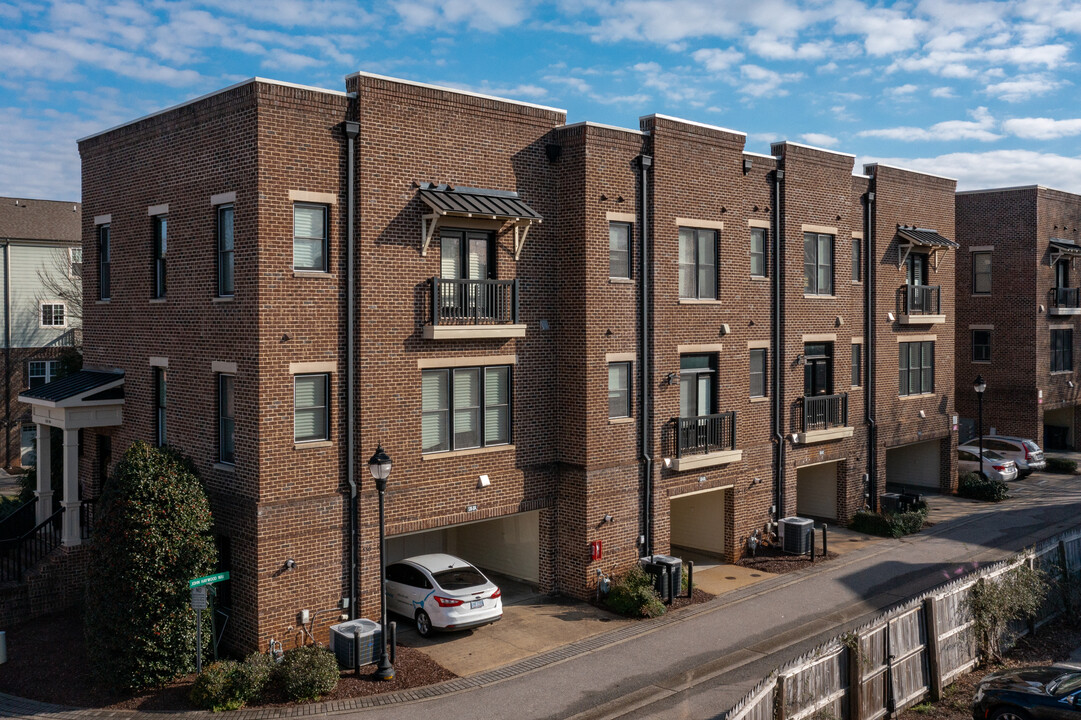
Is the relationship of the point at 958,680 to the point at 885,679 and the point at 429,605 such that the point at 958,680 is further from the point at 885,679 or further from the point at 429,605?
the point at 429,605

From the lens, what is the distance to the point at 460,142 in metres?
19.6

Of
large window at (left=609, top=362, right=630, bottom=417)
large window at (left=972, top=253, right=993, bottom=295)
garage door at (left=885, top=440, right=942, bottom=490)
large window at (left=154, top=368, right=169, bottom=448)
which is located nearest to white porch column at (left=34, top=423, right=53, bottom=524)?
large window at (left=154, top=368, right=169, bottom=448)

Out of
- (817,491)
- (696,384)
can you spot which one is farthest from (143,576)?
(817,491)

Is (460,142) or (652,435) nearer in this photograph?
(460,142)

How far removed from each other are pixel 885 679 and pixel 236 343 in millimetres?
13177

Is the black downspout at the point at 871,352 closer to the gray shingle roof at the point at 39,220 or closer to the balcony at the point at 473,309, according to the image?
the balcony at the point at 473,309

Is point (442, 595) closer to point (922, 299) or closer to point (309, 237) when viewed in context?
point (309, 237)

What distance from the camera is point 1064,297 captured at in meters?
42.3

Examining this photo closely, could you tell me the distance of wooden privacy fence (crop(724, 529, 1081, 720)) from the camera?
1281cm

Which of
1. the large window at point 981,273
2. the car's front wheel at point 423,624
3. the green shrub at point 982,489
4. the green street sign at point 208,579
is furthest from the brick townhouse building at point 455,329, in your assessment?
the large window at point 981,273

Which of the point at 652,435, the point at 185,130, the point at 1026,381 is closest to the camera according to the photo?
the point at 185,130

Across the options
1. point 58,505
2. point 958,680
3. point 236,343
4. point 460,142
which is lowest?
point 958,680

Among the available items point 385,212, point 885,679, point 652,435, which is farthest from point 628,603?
point 385,212

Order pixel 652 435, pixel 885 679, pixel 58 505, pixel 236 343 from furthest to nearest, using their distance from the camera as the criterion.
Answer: pixel 58 505 → pixel 652 435 → pixel 236 343 → pixel 885 679
